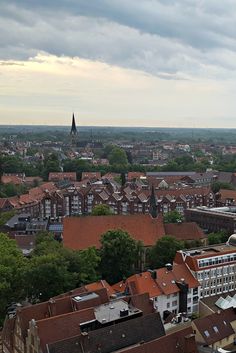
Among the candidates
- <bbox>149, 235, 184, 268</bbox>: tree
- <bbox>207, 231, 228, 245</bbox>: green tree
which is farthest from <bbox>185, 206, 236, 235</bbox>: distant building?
<bbox>149, 235, 184, 268</bbox>: tree

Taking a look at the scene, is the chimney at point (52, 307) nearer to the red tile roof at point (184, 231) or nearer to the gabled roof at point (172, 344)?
the gabled roof at point (172, 344)

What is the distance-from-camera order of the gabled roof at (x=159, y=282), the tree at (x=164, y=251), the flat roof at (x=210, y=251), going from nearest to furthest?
1. the gabled roof at (x=159, y=282)
2. the flat roof at (x=210, y=251)
3. the tree at (x=164, y=251)

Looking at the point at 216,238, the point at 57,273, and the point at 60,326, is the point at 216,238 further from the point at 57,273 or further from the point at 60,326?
the point at 60,326

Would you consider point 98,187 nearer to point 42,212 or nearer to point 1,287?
point 42,212

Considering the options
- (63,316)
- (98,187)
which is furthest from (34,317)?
(98,187)

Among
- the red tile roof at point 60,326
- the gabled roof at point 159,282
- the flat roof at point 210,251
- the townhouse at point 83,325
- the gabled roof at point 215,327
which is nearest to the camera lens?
the townhouse at point 83,325

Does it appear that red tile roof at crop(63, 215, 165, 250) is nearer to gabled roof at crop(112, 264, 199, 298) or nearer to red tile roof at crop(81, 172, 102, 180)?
gabled roof at crop(112, 264, 199, 298)

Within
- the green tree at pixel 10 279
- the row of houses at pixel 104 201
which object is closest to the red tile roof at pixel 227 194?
the row of houses at pixel 104 201
